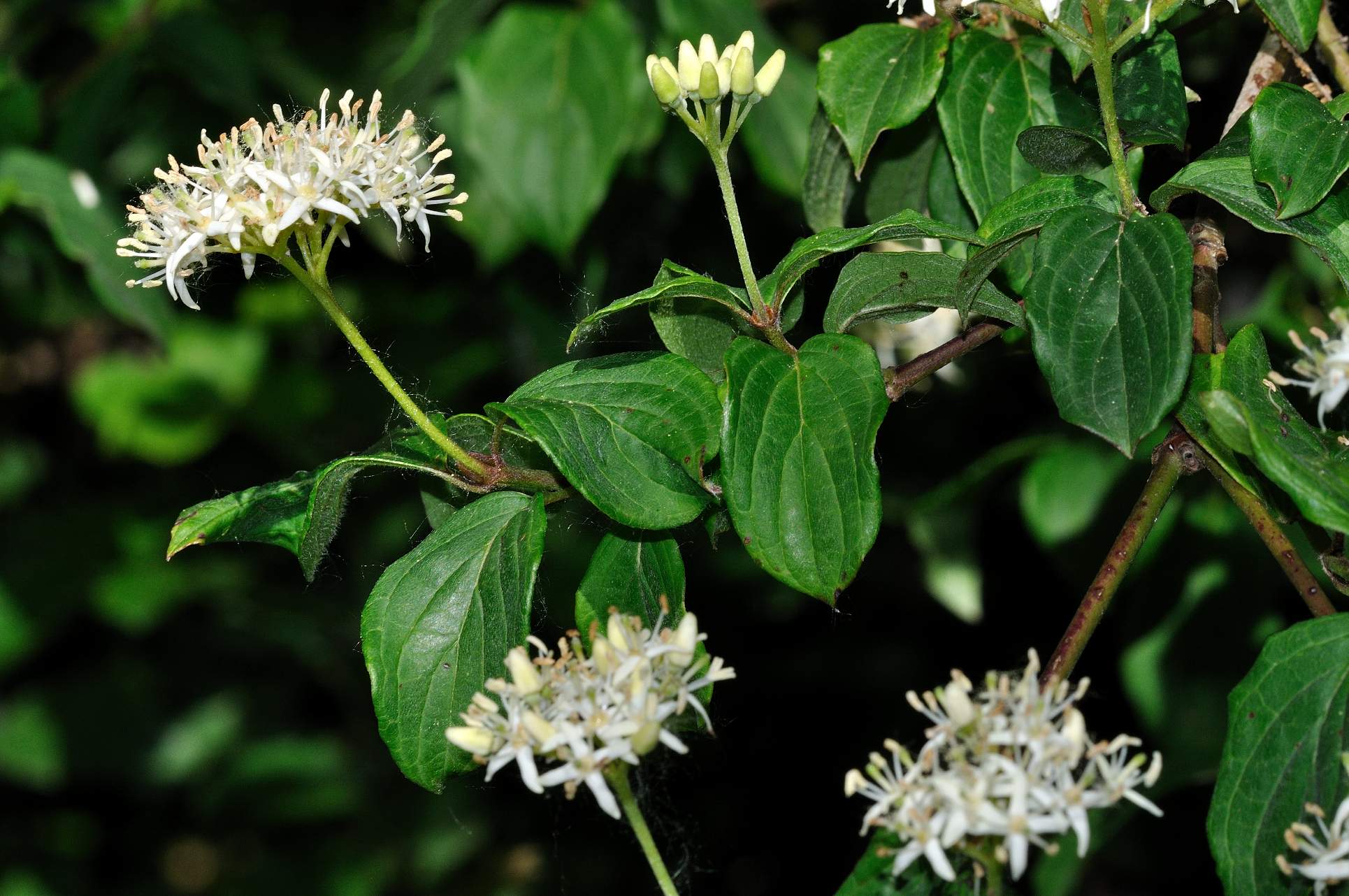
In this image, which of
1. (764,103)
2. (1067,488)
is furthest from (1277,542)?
(764,103)

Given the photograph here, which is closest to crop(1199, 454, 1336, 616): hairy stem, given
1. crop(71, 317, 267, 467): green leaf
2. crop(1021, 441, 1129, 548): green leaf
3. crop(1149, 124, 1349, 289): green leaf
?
crop(1149, 124, 1349, 289): green leaf

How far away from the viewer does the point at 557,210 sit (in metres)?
1.61

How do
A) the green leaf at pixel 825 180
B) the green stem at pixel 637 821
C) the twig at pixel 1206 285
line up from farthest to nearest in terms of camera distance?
1. the green leaf at pixel 825 180
2. the twig at pixel 1206 285
3. the green stem at pixel 637 821

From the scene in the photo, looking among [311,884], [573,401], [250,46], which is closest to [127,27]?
[250,46]

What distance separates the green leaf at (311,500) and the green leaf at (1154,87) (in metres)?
0.52

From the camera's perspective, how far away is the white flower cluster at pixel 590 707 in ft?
2.63

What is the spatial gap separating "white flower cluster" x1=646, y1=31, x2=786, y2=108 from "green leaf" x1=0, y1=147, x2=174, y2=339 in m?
0.92

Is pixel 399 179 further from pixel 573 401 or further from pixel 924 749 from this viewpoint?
pixel 924 749

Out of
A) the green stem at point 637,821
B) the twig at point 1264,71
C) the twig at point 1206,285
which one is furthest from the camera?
the twig at point 1264,71

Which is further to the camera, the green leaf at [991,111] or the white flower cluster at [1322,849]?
the green leaf at [991,111]

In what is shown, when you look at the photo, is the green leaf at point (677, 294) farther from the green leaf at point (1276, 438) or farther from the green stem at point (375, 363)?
the green leaf at point (1276, 438)

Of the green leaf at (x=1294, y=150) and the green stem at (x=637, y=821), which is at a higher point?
the green leaf at (x=1294, y=150)

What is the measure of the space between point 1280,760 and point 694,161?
4.10 feet

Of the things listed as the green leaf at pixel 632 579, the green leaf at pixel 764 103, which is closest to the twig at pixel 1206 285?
the green leaf at pixel 632 579
